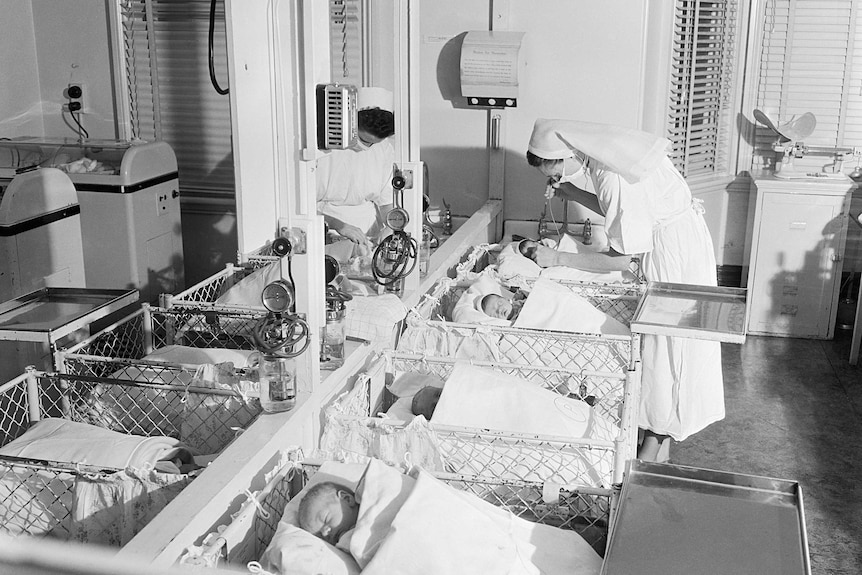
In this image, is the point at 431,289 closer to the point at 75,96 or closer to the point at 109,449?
the point at 109,449

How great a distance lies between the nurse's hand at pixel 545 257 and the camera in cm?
392

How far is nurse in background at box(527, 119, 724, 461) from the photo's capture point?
11.2ft

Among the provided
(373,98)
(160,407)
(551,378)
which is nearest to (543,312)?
(551,378)

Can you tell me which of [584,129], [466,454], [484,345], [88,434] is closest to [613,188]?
[584,129]

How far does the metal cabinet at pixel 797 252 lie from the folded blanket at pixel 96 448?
4352mm

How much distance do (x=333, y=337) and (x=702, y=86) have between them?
410 centimetres

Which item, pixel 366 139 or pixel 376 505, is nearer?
pixel 376 505

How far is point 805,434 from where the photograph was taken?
4.30 m

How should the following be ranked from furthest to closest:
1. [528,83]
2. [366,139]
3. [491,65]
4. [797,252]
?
1. [797,252]
2. [528,83]
3. [491,65]
4. [366,139]

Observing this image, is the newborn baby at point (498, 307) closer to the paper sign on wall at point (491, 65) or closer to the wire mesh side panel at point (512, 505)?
the wire mesh side panel at point (512, 505)

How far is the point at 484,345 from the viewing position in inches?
116

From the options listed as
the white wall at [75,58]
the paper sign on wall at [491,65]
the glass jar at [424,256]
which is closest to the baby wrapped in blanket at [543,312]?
the glass jar at [424,256]

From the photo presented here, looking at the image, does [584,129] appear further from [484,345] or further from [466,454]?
[466,454]

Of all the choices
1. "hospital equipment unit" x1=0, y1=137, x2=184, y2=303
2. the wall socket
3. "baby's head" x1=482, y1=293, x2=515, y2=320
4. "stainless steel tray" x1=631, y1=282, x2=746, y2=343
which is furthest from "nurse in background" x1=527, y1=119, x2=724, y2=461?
the wall socket
